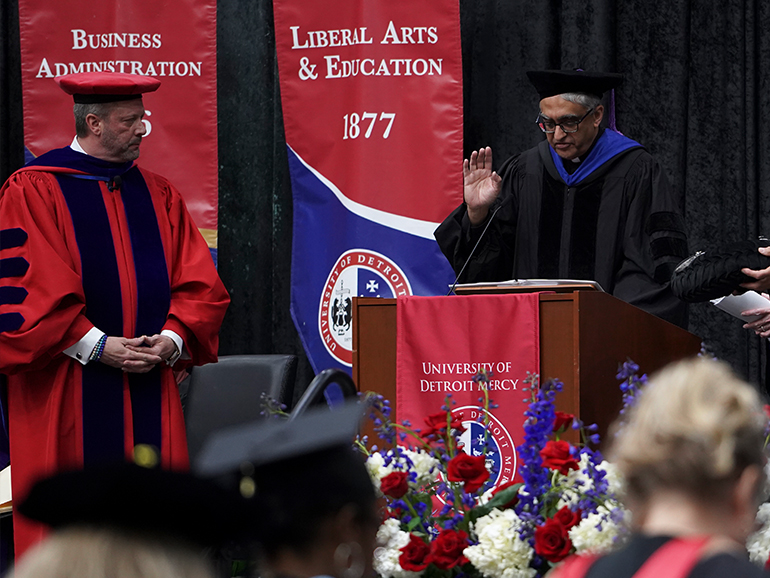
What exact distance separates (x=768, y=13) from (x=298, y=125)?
7.82ft

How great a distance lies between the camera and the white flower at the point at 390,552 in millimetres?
1961

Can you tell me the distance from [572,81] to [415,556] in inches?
109

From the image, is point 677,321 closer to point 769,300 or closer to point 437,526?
point 769,300

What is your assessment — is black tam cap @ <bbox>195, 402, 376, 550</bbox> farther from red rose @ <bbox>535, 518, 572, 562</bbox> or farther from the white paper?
the white paper

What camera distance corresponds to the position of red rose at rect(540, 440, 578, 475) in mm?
1869

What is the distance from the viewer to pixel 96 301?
3896 millimetres

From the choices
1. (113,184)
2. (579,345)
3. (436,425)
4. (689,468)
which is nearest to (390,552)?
(436,425)

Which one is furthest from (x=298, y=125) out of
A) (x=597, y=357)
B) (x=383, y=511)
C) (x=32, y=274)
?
(x=383, y=511)

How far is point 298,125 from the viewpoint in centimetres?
530

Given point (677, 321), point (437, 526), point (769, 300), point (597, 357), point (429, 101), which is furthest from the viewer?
point (429, 101)

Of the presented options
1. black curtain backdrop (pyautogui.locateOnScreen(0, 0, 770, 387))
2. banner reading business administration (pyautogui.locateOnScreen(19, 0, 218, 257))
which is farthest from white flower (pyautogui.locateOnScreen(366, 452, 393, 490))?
banner reading business administration (pyautogui.locateOnScreen(19, 0, 218, 257))

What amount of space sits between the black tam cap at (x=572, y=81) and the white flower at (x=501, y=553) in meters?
2.69

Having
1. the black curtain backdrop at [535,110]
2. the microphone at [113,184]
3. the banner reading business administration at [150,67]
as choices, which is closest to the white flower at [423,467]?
the microphone at [113,184]

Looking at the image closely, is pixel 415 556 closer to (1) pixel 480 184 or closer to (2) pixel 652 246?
(1) pixel 480 184
